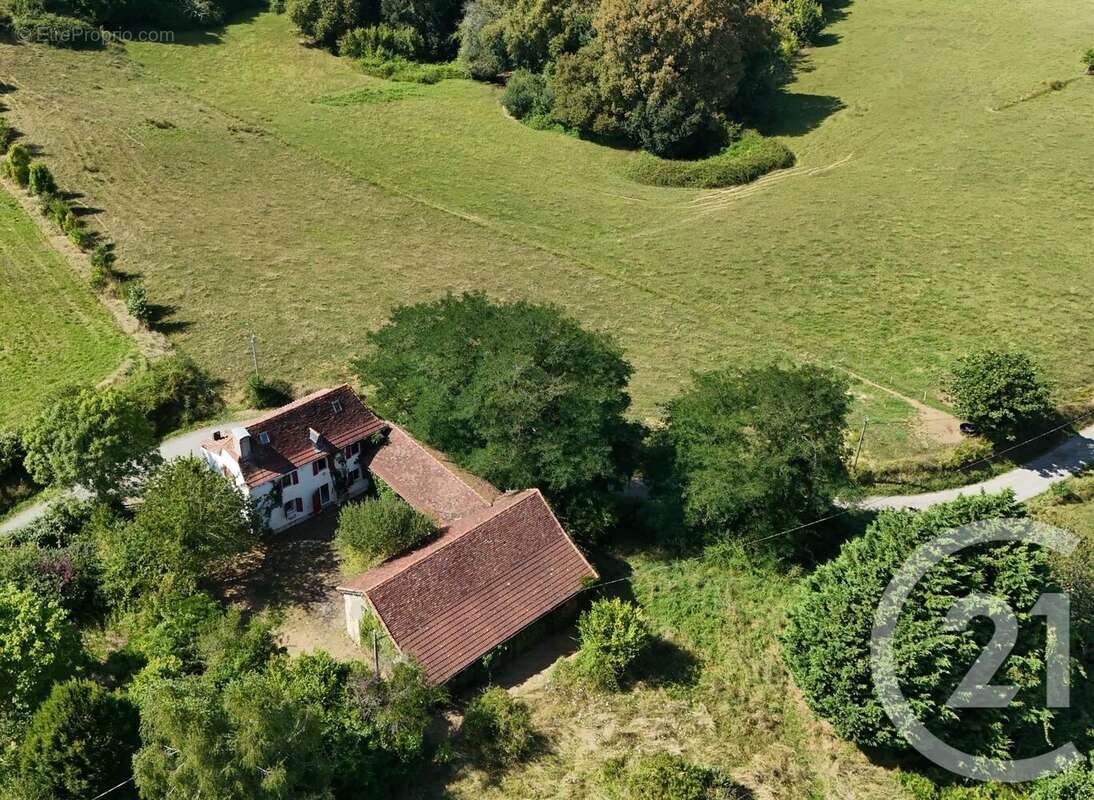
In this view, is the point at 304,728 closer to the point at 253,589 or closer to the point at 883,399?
the point at 253,589

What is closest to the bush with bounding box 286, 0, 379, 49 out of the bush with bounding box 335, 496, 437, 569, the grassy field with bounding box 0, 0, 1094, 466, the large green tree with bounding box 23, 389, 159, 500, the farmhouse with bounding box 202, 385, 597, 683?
the grassy field with bounding box 0, 0, 1094, 466

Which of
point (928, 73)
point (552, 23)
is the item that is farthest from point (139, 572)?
point (928, 73)

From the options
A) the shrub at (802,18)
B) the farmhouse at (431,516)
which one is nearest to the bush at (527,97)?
the shrub at (802,18)

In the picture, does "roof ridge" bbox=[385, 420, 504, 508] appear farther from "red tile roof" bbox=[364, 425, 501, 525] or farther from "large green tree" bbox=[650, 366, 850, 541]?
"large green tree" bbox=[650, 366, 850, 541]

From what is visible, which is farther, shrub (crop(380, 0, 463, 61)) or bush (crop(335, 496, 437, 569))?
shrub (crop(380, 0, 463, 61))

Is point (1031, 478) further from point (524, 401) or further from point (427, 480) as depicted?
point (427, 480)

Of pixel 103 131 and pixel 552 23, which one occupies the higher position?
pixel 552 23

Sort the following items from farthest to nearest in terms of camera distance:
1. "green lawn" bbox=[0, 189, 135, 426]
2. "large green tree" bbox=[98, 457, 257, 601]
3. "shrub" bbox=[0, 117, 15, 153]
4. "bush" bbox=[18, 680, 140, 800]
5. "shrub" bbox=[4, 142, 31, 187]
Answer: "shrub" bbox=[0, 117, 15, 153] < "shrub" bbox=[4, 142, 31, 187] < "green lawn" bbox=[0, 189, 135, 426] < "large green tree" bbox=[98, 457, 257, 601] < "bush" bbox=[18, 680, 140, 800]
